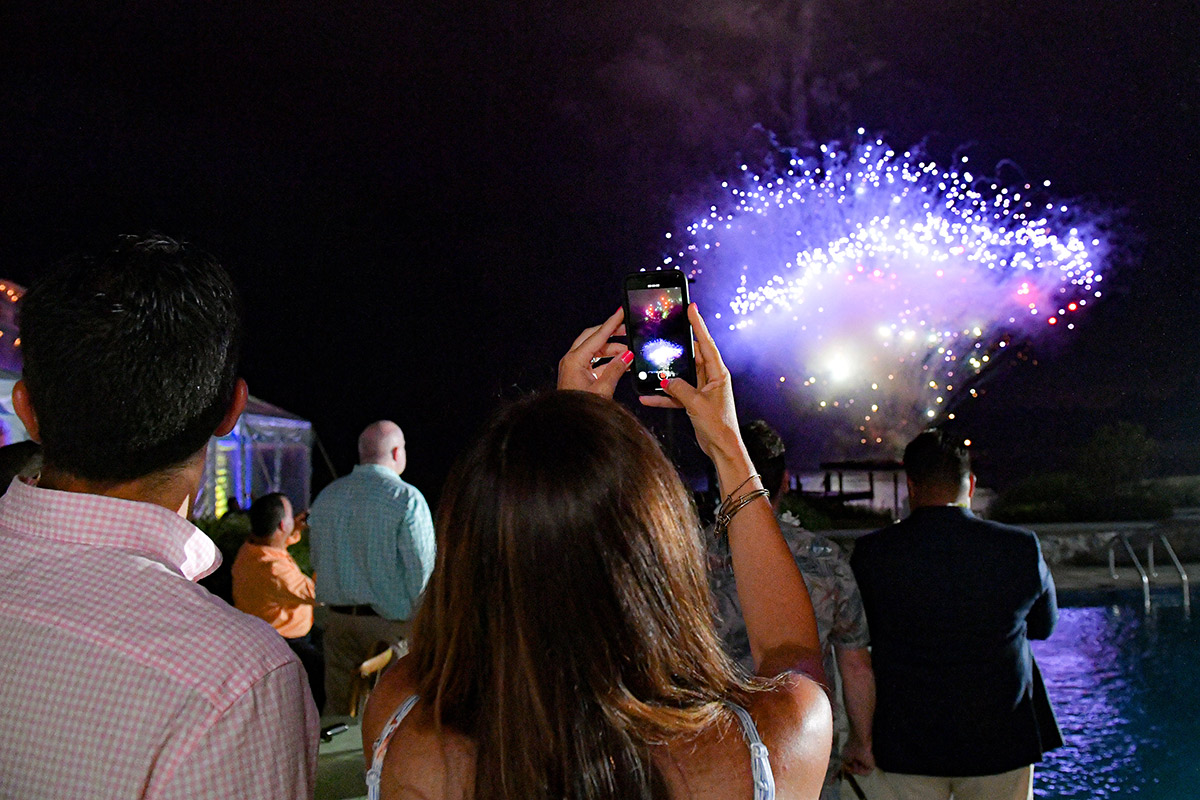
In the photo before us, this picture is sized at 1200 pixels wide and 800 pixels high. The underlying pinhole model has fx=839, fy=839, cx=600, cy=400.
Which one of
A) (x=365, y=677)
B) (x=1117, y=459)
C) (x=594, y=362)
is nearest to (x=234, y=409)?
(x=594, y=362)

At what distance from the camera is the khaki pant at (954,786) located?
2.63m

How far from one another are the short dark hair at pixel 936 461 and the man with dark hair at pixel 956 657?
0.10m

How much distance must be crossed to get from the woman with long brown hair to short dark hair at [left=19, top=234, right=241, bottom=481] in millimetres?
340

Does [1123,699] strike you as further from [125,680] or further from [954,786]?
[125,680]

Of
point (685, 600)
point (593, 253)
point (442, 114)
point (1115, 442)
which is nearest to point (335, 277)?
point (442, 114)

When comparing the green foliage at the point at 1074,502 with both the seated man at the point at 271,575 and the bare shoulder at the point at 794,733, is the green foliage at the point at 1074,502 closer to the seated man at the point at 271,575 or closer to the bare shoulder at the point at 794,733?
the seated man at the point at 271,575

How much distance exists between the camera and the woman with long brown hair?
88 cm

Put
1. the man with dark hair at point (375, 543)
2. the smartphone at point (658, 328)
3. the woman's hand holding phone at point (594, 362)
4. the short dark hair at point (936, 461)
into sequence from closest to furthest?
the woman's hand holding phone at point (594, 362) → the smartphone at point (658, 328) → the short dark hair at point (936, 461) → the man with dark hair at point (375, 543)

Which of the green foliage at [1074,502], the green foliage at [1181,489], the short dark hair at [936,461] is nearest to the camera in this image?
the short dark hair at [936,461]

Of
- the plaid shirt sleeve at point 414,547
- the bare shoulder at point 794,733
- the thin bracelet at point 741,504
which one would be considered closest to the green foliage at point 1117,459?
the plaid shirt sleeve at point 414,547

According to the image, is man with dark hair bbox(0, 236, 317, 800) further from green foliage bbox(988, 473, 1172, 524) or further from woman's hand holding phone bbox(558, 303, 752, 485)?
green foliage bbox(988, 473, 1172, 524)

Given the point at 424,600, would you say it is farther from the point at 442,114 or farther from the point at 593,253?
the point at 593,253

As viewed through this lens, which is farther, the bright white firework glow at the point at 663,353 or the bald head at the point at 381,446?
the bald head at the point at 381,446

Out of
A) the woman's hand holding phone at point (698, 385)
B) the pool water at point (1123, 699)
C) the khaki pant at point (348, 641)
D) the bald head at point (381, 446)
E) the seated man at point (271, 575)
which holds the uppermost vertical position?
the woman's hand holding phone at point (698, 385)
